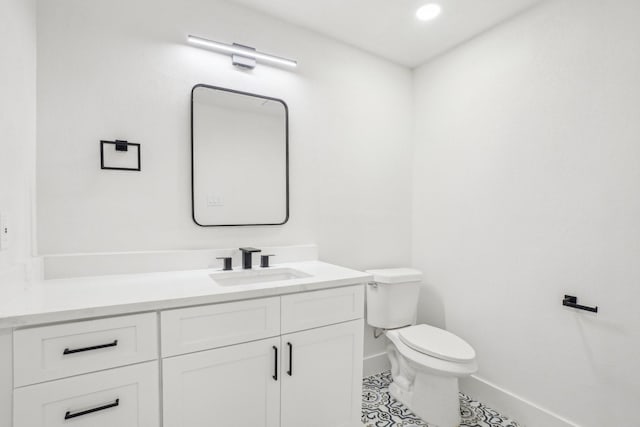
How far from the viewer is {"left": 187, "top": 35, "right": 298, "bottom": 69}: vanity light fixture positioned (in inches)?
66.2

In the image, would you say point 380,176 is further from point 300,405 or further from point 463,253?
point 300,405

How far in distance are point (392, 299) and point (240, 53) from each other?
1.79 m

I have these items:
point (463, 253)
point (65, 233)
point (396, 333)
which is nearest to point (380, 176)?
point (463, 253)

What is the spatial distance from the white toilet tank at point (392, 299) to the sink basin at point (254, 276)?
2.00ft

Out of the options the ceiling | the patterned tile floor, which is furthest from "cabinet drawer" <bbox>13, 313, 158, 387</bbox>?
the ceiling

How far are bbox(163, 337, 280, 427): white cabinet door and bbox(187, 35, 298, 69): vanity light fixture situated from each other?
150 cm

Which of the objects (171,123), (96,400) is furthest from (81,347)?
(171,123)

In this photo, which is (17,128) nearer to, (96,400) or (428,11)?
(96,400)

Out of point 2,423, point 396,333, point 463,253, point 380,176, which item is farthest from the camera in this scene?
point 380,176

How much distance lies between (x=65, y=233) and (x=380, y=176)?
1923 mm

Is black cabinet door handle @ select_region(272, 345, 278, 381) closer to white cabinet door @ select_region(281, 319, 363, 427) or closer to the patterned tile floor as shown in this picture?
white cabinet door @ select_region(281, 319, 363, 427)

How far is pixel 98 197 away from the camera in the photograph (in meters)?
1.49

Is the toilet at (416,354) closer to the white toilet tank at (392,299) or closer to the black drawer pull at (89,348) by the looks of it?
the white toilet tank at (392,299)

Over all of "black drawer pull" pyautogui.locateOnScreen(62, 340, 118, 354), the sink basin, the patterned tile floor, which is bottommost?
the patterned tile floor
